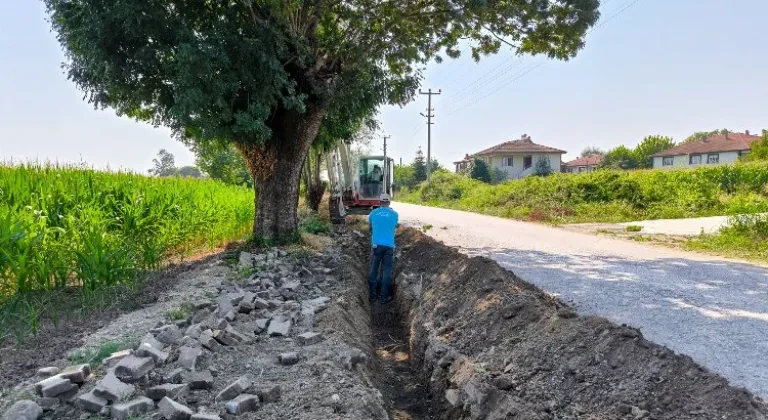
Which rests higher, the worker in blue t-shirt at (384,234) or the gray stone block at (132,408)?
the worker in blue t-shirt at (384,234)

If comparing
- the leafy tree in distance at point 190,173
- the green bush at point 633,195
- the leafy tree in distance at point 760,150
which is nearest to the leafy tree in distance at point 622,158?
the leafy tree in distance at point 760,150

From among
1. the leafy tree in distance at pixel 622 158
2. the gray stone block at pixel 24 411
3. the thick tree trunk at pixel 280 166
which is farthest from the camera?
the leafy tree in distance at pixel 622 158

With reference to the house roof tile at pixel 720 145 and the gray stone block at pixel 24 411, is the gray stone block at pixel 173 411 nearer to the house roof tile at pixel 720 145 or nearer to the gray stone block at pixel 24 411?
the gray stone block at pixel 24 411

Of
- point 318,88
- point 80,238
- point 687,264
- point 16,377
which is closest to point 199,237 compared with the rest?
point 318,88

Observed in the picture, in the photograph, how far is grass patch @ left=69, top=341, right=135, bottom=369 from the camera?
4.24 m

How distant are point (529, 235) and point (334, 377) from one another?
1192 centimetres

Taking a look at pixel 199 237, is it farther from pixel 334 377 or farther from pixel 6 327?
pixel 334 377

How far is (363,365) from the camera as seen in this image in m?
5.31

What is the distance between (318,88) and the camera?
10.7 metres

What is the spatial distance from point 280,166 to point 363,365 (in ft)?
22.1

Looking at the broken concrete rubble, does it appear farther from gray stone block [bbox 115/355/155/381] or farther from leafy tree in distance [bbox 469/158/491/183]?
leafy tree in distance [bbox 469/158/491/183]

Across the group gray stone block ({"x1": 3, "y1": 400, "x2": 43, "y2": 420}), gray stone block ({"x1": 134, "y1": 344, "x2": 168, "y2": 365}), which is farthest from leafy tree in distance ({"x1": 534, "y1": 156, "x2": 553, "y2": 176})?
gray stone block ({"x1": 3, "y1": 400, "x2": 43, "y2": 420})

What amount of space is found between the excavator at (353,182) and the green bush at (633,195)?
260 inches

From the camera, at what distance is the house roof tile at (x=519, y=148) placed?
5866 cm
